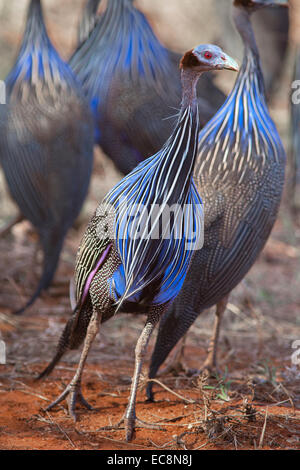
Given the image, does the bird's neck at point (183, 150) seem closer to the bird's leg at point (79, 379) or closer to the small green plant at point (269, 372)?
the bird's leg at point (79, 379)

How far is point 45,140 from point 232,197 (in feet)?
5.43

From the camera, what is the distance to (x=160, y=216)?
256cm

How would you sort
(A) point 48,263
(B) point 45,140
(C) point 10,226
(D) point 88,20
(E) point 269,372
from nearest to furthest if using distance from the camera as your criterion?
(E) point 269,372
(B) point 45,140
(A) point 48,263
(D) point 88,20
(C) point 10,226

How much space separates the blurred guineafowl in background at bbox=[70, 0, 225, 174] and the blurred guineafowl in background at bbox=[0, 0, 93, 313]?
15 cm

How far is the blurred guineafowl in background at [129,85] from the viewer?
4.11m

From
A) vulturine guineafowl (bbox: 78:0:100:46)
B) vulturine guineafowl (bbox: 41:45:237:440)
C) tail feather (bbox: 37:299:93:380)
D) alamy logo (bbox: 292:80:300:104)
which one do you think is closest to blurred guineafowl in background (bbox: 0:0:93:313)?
vulturine guineafowl (bbox: 78:0:100:46)

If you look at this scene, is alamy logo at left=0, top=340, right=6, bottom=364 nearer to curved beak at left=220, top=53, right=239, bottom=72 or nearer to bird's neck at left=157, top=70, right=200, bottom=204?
bird's neck at left=157, top=70, right=200, bottom=204

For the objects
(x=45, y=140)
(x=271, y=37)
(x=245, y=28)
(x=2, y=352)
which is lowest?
(x=2, y=352)

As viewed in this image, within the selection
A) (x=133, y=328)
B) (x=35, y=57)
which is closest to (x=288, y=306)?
(x=133, y=328)

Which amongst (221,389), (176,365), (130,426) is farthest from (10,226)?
(130,426)

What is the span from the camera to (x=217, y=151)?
11.1 feet

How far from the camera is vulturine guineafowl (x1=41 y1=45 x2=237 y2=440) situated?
256 cm

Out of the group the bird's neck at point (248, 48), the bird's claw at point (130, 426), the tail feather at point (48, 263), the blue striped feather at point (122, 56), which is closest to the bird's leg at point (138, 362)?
the bird's claw at point (130, 426)

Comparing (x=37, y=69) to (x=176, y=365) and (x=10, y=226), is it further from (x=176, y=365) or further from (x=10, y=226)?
(x=176, y=365)
